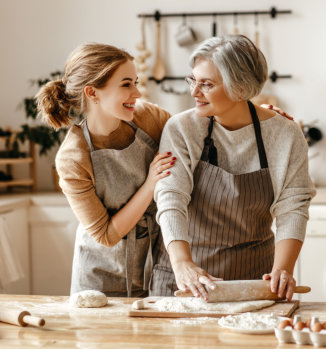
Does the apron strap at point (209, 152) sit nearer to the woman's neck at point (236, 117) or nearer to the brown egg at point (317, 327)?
the woman's neck at point (236, 117)

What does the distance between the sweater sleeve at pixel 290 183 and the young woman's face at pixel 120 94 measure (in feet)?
1.37

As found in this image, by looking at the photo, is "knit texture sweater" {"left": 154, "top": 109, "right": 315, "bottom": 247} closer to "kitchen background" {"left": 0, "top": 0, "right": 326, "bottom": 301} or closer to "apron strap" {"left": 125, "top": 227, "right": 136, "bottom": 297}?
"apron strap" {"left": 125, "top": 227, "right": 136, "bottom": 297}

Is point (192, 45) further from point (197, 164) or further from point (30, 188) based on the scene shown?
point (197, 164)

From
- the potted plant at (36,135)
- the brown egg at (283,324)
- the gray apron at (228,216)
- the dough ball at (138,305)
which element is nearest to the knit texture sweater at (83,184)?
the gray apron at (228,216)

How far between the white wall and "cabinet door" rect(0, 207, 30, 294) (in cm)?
61

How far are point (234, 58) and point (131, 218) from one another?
1.73ft

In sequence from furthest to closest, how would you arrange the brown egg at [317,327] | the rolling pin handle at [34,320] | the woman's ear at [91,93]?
the woman's ear at [91,93], the rolling pin handle at [34,320], the brown egg at [317,327]

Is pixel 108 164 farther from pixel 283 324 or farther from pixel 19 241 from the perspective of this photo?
pixel 19 241

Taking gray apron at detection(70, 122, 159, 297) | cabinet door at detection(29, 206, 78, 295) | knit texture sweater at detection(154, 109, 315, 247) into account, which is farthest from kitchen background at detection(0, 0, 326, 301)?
knit texture sweater at detection(154, 109, 315, 247)

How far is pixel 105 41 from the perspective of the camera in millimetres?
3574

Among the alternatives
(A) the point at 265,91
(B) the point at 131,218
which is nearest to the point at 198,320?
(B) the point at 131,218

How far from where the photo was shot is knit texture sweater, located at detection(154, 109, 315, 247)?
1.56 m

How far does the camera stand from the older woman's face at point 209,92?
61.7 inches

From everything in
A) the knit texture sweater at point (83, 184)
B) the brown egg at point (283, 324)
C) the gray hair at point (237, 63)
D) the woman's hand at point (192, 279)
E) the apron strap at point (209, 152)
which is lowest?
the woman's hand at point (192, 279)
